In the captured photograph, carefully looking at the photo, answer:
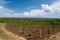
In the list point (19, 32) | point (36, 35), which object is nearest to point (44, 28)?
point (36, 35)

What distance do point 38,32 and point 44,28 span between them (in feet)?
4.61

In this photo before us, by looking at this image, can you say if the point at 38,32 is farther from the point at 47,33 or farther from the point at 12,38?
the point at 12,38

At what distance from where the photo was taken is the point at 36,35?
19125 mm

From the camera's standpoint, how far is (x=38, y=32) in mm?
19578

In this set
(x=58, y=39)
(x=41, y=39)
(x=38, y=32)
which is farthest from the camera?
(x=38, y=32)

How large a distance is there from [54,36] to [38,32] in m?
2.50

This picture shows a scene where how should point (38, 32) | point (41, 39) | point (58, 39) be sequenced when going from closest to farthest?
point (58, 39) < point (41, 39) < point (38, 32)

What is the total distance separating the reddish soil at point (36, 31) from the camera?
18.9 meters

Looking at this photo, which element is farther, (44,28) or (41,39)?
(44,28)

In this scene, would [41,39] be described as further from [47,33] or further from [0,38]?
[0,38]

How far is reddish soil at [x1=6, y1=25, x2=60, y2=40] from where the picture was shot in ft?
61.9

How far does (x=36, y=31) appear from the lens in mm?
19969

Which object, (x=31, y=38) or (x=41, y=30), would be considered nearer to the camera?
(x=31, y=38)

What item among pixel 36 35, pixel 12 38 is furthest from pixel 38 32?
pixel 12 38
